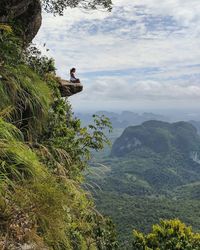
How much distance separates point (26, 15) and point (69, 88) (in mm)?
2974

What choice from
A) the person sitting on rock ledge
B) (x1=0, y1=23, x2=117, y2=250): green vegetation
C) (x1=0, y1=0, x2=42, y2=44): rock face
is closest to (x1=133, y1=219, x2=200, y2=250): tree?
(x1=0, y1=23, x2=117, y2=250): green vegetation

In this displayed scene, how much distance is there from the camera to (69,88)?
1388cm

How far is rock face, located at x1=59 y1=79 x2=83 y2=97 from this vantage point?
531 inches

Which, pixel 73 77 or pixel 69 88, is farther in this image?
pixel 73 77

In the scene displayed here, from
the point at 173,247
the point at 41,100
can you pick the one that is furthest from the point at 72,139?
the point at 173,247

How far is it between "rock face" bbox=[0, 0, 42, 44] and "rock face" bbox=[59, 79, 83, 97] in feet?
6.43

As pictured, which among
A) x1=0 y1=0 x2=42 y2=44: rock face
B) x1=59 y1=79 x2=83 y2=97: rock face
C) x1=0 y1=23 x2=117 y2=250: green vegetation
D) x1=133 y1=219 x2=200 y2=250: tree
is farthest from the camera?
x1=133 y1=219 x2=200 y2=250: tree

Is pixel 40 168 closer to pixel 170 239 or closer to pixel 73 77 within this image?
pixel 73 77

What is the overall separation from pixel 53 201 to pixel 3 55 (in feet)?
18.3

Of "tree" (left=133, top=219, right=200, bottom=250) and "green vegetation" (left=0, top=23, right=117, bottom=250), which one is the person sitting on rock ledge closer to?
"green vegetation" (left=0, top=23, right=117, bottom=250)

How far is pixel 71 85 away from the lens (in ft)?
46.3

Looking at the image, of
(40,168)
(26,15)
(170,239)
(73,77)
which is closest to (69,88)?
(73,77)

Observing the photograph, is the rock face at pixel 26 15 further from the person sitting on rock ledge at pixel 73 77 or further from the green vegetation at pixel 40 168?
the person sitting on rock ledge at pixel 73 77

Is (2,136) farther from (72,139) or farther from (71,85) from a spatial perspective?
(71,85)
